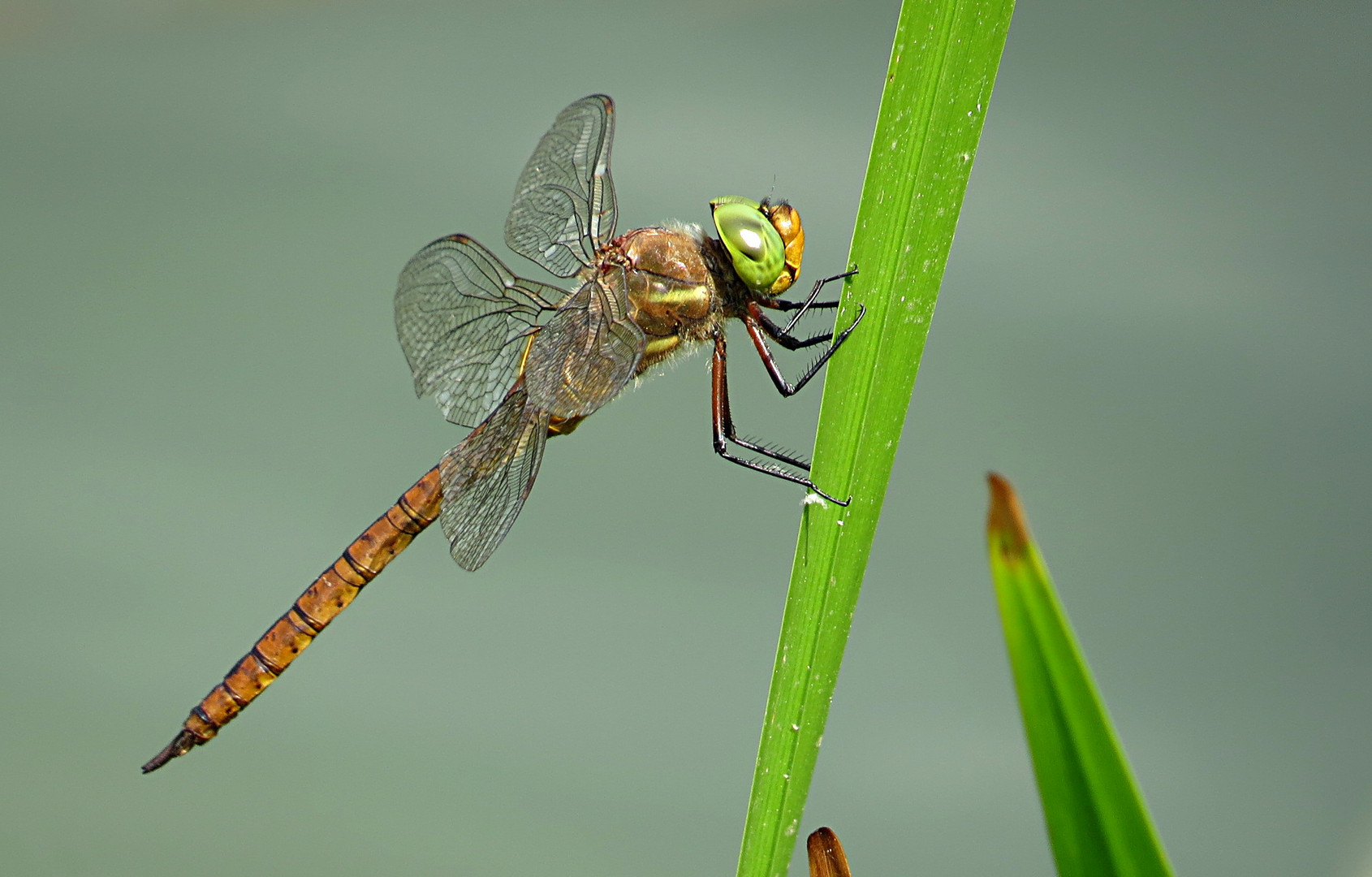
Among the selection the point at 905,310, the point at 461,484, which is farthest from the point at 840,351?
the point at 461,484

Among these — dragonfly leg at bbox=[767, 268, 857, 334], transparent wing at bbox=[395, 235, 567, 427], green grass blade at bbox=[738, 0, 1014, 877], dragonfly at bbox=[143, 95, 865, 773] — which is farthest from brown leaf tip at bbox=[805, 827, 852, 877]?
transparent wing at bbox=[395, 235, 567, 427]

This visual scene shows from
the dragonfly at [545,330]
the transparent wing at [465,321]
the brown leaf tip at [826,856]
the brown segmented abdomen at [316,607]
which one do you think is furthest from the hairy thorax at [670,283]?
the brown leaf tip at [826,856]

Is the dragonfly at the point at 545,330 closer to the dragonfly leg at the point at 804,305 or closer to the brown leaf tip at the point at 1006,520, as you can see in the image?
the dragonfly leg at the point at 804,305

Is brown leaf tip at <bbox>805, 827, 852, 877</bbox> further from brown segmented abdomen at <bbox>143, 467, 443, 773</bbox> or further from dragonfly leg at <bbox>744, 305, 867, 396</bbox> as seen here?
brown segmented abdomen at <bbox>143, 467, 443, 773</bbox>

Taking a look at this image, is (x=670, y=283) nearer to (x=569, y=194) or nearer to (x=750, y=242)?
(x=750, y=242)

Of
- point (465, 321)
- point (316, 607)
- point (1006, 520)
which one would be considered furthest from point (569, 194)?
point (1006, 520)

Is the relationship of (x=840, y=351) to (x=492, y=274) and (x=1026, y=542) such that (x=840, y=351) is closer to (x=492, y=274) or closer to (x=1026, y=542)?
(x=1026, y=542)
